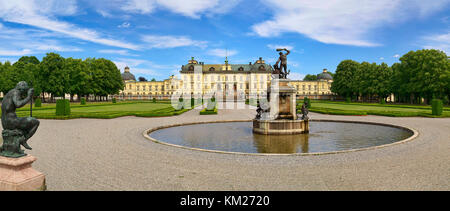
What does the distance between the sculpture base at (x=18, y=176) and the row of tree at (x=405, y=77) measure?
45.8 meters

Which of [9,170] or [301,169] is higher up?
[9,170]

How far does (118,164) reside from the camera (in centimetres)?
707

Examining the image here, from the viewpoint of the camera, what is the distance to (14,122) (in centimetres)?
467

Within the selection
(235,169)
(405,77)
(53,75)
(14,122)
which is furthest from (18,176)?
(405,77)

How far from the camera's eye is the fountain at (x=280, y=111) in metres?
12.8

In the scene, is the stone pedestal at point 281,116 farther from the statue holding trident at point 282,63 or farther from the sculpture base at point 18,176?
the sculpture base at point 18,176

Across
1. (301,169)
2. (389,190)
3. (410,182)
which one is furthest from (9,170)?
(410,182)

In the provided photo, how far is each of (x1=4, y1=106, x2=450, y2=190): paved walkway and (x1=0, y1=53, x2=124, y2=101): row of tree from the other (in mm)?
49240

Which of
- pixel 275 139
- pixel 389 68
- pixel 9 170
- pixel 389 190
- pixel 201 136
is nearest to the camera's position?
pixel 9 170

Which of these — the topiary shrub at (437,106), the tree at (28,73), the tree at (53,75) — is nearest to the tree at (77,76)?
the tree at (53,75)

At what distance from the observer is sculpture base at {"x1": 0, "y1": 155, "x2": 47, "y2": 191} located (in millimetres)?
4566
